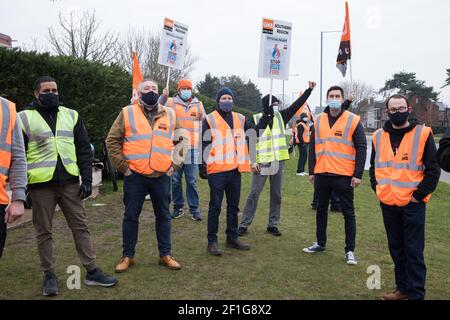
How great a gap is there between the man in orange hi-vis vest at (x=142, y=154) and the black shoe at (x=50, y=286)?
2.60 feet

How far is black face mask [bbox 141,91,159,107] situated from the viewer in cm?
505

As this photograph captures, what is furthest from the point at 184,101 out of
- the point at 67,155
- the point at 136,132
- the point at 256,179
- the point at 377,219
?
the point at 377,219

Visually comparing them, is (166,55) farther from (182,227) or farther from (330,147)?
(330,147)

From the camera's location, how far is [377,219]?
8109 millimetres

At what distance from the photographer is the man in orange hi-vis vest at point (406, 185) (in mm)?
4211

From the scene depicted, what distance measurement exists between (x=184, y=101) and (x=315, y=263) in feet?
12.9

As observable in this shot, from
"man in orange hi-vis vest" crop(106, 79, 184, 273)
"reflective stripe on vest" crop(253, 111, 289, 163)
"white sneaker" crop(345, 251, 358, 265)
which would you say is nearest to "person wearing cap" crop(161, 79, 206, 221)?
"reflective stripe on vest" crop(253, 111, 289, 163)

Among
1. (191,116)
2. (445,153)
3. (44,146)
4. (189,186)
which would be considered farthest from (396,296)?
(191,116)

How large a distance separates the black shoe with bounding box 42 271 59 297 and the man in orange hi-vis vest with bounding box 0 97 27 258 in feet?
2.79

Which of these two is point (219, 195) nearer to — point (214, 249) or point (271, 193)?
point (214, 249)

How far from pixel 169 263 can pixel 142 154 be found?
4.51 ft

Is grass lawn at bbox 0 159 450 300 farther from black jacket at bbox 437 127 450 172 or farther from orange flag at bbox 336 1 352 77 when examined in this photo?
orange flag at bbox 336 1 352 77

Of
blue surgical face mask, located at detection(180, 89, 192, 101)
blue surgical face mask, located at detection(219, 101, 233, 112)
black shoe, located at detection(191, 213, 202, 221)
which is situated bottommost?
black shoe, located at detection(191, 213, 202, 221)

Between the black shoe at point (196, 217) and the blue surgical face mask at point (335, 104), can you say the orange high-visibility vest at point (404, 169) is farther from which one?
the black shoe at point (196, 217)
